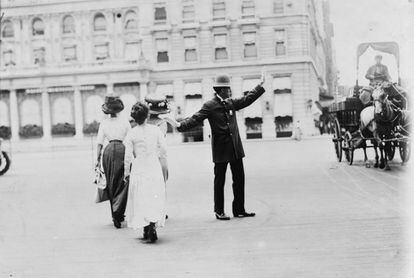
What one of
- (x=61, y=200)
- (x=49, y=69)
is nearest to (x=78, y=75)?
(x=49, y=69)

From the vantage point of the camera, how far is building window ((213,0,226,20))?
39000 millimetres

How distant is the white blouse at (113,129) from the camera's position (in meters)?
8.73

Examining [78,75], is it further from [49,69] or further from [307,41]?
[307,41]

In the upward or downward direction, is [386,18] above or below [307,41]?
below

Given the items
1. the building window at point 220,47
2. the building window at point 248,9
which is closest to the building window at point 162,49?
the building window at point 220,47

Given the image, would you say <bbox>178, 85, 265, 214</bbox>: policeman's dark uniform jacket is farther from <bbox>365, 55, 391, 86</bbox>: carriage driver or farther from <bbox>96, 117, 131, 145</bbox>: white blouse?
<bbox>365, 55, 391, 86</bbox>: carriage driver

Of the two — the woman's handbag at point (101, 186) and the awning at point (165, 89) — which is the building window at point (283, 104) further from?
the woman's handbag at point (101, 186)

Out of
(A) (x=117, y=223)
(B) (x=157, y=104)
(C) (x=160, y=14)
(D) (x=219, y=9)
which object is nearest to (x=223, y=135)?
(B) (x=157, y=104)

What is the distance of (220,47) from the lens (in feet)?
137

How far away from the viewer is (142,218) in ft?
24.2

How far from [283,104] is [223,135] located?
117ft

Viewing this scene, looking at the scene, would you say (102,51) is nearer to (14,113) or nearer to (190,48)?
(14,113)

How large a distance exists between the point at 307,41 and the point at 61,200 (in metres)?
35.8

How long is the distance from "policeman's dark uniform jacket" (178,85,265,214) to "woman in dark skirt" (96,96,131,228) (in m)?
0.86
